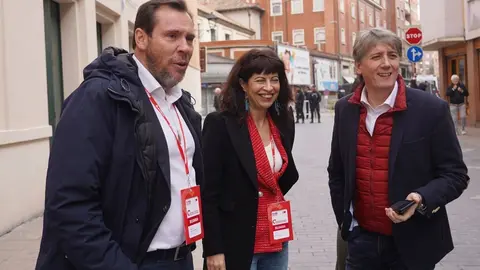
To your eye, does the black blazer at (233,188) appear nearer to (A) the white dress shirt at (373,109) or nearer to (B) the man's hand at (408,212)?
(A) the white dress shirt at (373,109)

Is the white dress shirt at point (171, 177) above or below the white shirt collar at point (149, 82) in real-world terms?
below

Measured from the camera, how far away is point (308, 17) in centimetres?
6334

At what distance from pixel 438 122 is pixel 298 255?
3377 mm

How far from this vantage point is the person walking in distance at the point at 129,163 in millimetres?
2047

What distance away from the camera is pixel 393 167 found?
2971mm

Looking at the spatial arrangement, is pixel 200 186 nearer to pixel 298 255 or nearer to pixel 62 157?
pixel 62 157

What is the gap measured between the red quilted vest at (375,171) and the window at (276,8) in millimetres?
63046

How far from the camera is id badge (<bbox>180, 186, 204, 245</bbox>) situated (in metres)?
2.42

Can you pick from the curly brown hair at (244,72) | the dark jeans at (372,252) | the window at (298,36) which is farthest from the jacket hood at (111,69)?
the window at (298,36)

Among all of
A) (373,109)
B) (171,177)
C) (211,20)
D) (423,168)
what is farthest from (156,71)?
(211,20)

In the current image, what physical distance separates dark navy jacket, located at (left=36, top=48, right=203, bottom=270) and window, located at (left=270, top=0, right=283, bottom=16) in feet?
210

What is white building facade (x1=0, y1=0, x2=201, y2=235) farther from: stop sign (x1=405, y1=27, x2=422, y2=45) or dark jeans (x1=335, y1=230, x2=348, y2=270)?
stop sign (x1=405, y1=27, x2=422, y2=45)

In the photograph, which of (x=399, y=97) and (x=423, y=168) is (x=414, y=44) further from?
(x=423, y=168)

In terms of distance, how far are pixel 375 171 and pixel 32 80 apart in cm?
581
